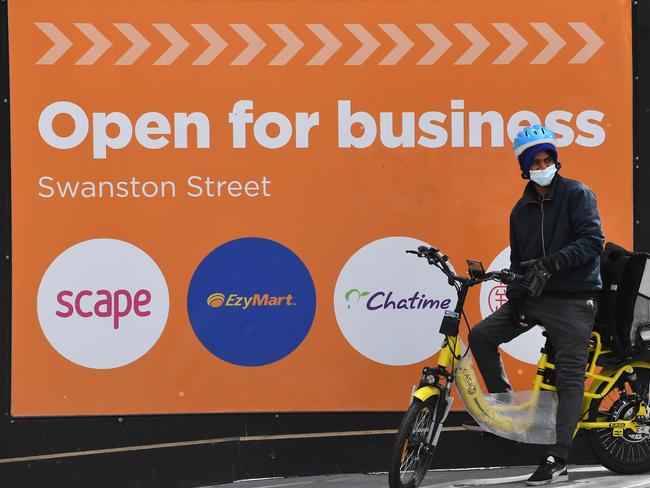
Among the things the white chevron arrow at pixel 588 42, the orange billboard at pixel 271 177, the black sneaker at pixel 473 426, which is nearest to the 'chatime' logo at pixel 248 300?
the orange billboard at pixel 271 177

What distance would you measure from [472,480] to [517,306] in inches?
40.8

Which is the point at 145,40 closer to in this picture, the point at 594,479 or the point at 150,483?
the point at 150,483

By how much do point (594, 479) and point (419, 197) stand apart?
184 centimetres

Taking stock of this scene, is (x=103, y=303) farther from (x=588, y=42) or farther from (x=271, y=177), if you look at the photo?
(x=588, y=42)

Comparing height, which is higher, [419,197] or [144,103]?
[144,103]

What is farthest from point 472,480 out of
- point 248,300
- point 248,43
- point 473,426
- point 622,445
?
point 248,43

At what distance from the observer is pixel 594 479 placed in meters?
5.29

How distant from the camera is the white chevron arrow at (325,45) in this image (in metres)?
5.73

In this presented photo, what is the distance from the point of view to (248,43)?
18.8 feet


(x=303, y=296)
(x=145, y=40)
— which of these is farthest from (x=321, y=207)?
(x=145, y=40)

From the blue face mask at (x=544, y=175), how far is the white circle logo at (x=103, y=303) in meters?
2.21

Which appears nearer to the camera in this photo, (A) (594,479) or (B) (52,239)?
(A) (594,479)

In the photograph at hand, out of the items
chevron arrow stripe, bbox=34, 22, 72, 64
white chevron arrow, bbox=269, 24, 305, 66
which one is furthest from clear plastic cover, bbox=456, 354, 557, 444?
chevron arrow stripe, bbox=34, 22, 72, 64

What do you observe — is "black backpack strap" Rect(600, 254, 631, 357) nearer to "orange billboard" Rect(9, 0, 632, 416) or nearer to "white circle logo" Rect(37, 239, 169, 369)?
"orange billboard" Rect(9, 0, 632, 416)
